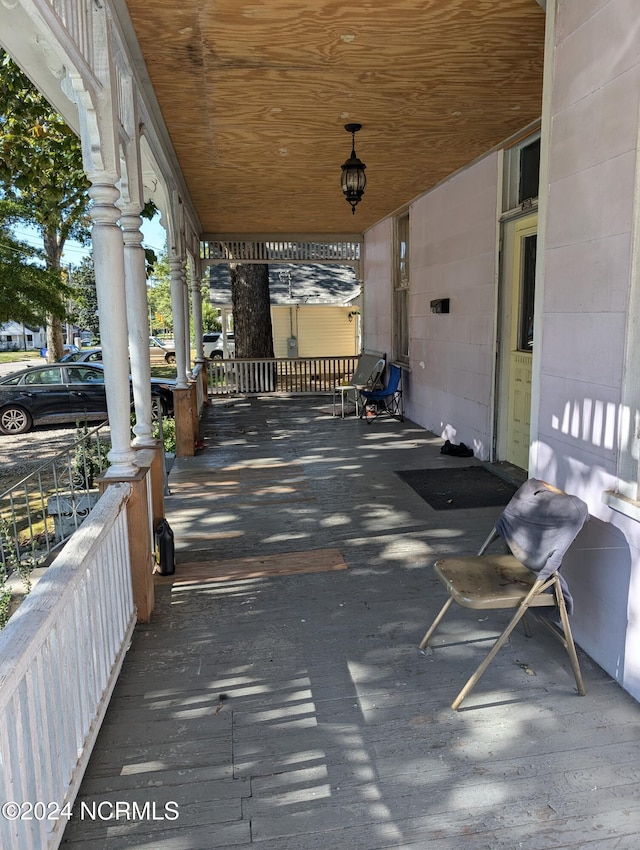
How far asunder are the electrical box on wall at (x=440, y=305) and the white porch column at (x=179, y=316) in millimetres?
3077

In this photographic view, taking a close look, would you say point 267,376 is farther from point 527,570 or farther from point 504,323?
point 527,570

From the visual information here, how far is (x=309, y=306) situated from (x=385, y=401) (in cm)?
1074

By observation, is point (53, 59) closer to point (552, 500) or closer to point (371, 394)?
point (552, 500)

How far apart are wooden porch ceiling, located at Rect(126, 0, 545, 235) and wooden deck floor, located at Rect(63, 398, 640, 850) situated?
304 cm

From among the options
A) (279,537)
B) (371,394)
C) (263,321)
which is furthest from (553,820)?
(263,321)

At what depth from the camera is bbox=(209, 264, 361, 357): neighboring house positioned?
1625cm

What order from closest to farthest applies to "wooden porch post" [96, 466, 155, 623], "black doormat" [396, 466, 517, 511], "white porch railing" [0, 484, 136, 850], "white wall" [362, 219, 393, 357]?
"white porch railing" [0, 484, 136, 850], "wooden porch post" [96, 466, 155, 623], "black doormat" [396, 466, 517, 511], "white wall" [362, 219, 393, 357]

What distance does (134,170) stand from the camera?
3.53 metres

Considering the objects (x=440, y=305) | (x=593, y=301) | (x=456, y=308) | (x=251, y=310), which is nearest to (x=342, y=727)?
(x=593, y=301)

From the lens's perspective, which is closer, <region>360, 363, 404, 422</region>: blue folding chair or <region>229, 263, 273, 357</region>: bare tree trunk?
<region>360, 363, 404, 422</region>: blue folding chair

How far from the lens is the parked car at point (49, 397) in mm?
9859

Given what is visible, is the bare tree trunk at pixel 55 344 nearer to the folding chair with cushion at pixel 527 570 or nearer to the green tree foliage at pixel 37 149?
the green tree foliage at pixel 37 149

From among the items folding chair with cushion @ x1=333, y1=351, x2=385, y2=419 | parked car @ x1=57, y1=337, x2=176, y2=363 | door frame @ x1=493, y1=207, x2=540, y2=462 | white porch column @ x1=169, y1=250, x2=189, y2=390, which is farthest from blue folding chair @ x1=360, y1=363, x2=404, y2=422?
parked car @ x1=57, y1=337, x2=176, y2=363

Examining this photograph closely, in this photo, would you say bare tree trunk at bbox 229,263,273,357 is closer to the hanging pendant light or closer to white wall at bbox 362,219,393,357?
white wall at bbox 362,219,393,357
